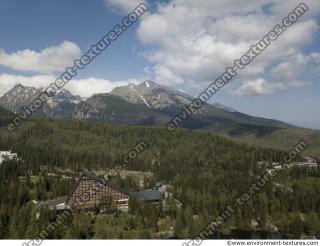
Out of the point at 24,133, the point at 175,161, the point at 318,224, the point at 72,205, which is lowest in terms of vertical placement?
the point at 318,224

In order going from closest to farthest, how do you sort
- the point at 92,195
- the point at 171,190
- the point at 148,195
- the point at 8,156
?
the point at 92,195 < the point at 148,195 < the point at 171,190 < the point at 8,156

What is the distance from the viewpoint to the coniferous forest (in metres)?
60.3

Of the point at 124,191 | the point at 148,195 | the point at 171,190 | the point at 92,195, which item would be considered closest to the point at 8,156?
the point at 171,190

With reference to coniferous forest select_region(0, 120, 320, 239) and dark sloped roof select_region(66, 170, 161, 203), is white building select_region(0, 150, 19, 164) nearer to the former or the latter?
coniferous forest select_region(0, 120, 320, 239)

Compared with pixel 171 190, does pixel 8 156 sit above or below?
above

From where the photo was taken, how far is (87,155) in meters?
155

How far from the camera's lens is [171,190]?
9694 centimetres

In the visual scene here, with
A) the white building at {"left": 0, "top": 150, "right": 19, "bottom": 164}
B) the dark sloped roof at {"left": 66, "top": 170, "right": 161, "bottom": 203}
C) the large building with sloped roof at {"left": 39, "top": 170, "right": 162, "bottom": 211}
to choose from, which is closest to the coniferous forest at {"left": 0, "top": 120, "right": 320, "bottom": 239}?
the white building at {"left": 0, "top": 150, "right": 19, "bottom": 164}

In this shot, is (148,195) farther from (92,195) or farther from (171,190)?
(92,195)

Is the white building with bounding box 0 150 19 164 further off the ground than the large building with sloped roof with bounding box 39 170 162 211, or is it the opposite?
the white building with bounding box 0 150 19 164

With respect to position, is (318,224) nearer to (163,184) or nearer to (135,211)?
(135,211)

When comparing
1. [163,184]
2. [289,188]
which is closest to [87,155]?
[163,184]

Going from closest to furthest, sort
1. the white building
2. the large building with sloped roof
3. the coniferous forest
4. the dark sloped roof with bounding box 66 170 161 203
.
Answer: the coniferous forest
the large building with sloped roof
the dark sloped roof with bounding box 66 170 161 203
the white building

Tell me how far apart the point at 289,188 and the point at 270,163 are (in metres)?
40.1
